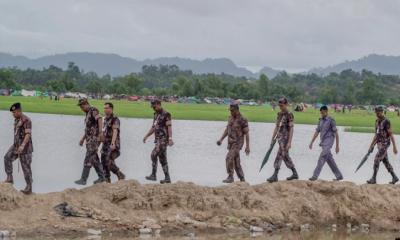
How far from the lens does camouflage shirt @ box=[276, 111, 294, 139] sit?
17.6m

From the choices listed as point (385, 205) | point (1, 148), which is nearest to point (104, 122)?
point (385, 205)

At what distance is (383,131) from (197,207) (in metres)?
4.93

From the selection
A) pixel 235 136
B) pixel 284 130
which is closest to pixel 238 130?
pixel 235 136

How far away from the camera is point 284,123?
17.7 metres

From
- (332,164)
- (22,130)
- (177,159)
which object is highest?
(22,130)

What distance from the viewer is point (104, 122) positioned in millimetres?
16422

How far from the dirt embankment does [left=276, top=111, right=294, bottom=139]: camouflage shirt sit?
1.04 meters

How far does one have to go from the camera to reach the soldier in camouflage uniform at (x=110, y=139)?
16.3 meters

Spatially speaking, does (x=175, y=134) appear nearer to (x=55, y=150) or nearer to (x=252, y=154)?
(x=252, y=154)

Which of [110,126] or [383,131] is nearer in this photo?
[110,126]

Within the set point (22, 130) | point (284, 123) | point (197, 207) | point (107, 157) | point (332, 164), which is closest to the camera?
point (22, 130)

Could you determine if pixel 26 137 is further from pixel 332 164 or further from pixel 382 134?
pixel 382 134

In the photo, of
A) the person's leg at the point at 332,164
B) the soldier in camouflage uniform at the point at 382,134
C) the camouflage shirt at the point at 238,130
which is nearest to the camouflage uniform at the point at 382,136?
the soldier in camouflage uniform at the point at 382,134

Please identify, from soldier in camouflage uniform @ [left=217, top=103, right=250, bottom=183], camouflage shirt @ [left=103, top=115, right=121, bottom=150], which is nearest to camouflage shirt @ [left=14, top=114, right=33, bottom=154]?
camouflage shirt @ [left=103, top=115, right=121, bottom=150]
